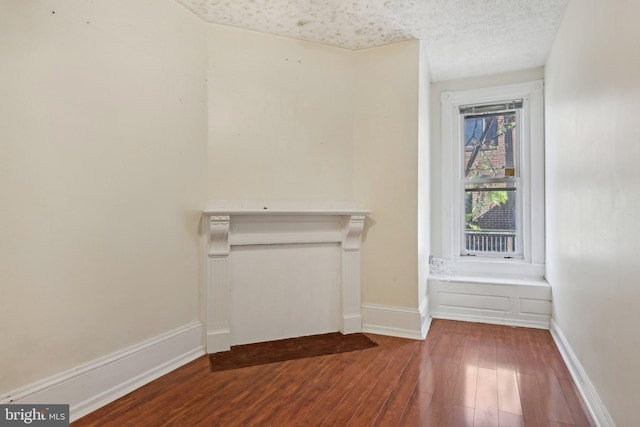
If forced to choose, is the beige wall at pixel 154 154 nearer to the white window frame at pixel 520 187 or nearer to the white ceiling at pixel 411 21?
the white ceiling at pixel 411 21

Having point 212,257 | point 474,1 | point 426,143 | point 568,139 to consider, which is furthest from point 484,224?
point 212,257

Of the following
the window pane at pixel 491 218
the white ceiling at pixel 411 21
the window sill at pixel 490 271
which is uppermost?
the white ceiling at pixel 411 21

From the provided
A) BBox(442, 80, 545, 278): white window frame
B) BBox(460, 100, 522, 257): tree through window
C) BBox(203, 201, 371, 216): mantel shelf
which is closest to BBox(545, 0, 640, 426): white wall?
BBox(442, 80, 545, 278): white window frame

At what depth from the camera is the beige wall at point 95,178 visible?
5.21ft

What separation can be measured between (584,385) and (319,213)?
6.81 ft

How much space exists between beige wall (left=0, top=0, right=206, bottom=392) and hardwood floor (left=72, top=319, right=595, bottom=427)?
0.45m

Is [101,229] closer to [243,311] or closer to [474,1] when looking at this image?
[243,311]

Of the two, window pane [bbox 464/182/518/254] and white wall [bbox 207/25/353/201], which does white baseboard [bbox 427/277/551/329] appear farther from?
white wall [bbox 207/25/353/201]

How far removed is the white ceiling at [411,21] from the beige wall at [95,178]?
516 mm

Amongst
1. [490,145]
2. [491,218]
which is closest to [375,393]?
[491,218]

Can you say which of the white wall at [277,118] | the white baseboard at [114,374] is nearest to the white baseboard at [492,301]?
the white wall at [277,118]

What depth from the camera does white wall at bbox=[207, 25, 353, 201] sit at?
2.72 metres

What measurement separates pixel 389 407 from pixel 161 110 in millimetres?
2345

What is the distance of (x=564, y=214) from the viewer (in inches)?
102
